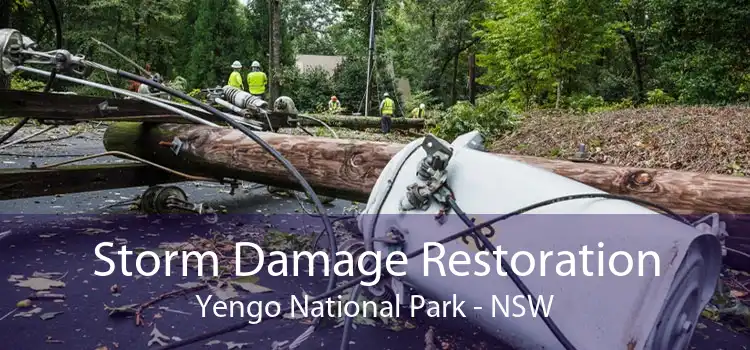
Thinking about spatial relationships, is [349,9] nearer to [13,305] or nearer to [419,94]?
[419,94]

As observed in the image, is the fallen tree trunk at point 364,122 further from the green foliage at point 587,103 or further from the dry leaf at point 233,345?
the dry leaf at point 233,345

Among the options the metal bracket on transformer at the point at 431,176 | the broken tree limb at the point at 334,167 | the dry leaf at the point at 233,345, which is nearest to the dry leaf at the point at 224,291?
the dry leaf at the point at 233,345

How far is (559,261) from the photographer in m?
1.41

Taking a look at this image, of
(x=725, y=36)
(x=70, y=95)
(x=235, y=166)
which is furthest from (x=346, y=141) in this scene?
(x=725, y=36)

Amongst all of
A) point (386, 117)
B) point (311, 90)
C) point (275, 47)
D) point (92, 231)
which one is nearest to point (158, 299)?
point (92, 231)

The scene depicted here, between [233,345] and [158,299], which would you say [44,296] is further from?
[233,345]

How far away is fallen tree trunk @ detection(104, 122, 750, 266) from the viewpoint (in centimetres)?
209

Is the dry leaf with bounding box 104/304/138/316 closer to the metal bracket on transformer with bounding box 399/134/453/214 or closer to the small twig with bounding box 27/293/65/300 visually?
the small twig with bounding box 27/293/65/300

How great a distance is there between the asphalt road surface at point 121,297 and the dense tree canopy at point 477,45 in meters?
6.92

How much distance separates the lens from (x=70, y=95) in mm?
3188

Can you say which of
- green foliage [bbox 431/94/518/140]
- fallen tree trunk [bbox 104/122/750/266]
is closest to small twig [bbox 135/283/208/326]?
fallen tree trunk [bbox 104/122/750/266]

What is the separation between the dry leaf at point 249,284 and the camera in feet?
8.36

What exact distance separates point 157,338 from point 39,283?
0.89 meters

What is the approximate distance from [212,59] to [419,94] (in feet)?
35.9
